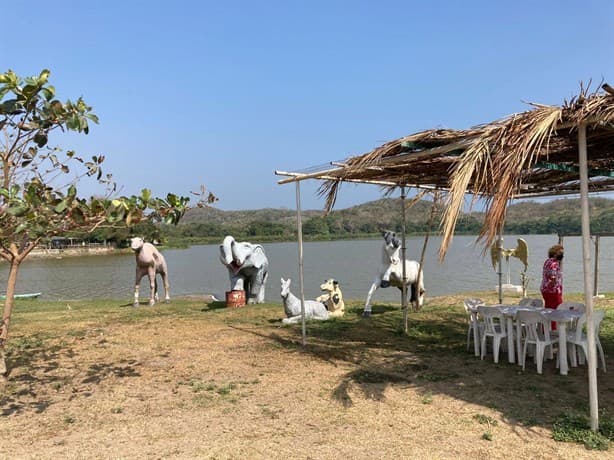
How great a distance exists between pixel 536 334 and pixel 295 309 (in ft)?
14.0

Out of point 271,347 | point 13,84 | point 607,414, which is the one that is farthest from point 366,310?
point 13,84

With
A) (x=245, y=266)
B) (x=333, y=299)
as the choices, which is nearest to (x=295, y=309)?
(x=333, y=299)

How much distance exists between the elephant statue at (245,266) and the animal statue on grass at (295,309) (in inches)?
112

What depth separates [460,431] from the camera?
345 cm

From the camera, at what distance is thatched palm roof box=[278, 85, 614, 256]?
3.26 meters

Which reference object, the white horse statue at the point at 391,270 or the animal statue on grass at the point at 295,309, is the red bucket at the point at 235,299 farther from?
the white horse statue at the point at 391,270

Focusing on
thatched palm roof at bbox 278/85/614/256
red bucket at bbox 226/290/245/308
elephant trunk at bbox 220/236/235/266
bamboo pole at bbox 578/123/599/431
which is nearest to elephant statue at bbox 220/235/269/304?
elephant trunk at bbox 220/236/235/266

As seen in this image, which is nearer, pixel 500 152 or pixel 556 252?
pixel 500 152

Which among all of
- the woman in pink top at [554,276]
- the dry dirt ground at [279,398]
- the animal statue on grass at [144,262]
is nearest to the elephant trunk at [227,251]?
the animal statue on grass at [144,262]

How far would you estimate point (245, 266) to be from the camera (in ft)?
36.0

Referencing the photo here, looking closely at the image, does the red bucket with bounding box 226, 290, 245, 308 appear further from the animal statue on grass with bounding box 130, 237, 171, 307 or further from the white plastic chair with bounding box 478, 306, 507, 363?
the white plastic chair with bounding box 478, 306, 507, 363

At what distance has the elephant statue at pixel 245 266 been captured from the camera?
10836 mm

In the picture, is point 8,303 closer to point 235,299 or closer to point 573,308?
point 573,308

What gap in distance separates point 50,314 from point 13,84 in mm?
7565
